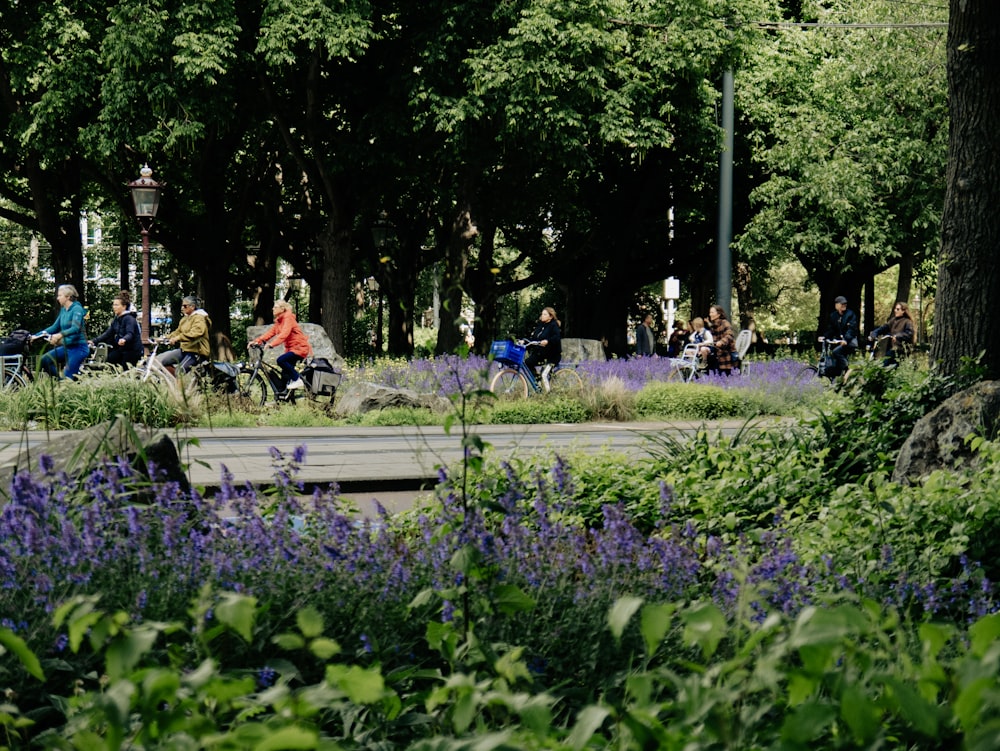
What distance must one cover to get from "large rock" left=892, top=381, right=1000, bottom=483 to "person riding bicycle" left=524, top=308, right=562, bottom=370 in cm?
1323

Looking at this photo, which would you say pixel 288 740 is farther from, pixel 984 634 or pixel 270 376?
pixel 270 376

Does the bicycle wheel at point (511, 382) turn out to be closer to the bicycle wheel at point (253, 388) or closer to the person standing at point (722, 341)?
the bicycle wheel at point (253, 388)

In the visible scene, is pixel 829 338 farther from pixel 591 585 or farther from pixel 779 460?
pixel 591 585

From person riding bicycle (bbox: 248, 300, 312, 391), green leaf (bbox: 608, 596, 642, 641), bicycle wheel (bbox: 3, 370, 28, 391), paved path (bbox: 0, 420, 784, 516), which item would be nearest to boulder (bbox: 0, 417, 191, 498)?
paved path (bbox: 0, 420, 784, 516)

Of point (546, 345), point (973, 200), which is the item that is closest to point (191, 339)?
point (546, 345)

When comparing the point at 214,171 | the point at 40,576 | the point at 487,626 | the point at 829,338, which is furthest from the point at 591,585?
the point at 214,171

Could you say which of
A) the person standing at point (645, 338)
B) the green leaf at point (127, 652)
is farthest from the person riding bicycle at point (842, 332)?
→ the green leaf at point (127, 652)

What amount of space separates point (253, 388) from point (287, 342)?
1.61 meters

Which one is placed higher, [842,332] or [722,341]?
[842,332]

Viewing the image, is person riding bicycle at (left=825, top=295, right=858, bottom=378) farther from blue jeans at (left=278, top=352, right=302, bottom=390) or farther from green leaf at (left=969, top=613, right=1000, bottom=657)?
green leaf at (left=969, top=613, right=1000, bottom=657)

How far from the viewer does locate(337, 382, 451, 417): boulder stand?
→ 699 inches

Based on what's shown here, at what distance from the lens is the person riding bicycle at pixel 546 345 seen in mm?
20234

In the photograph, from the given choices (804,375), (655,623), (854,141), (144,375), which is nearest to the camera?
(655,623)

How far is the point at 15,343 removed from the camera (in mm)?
18578
